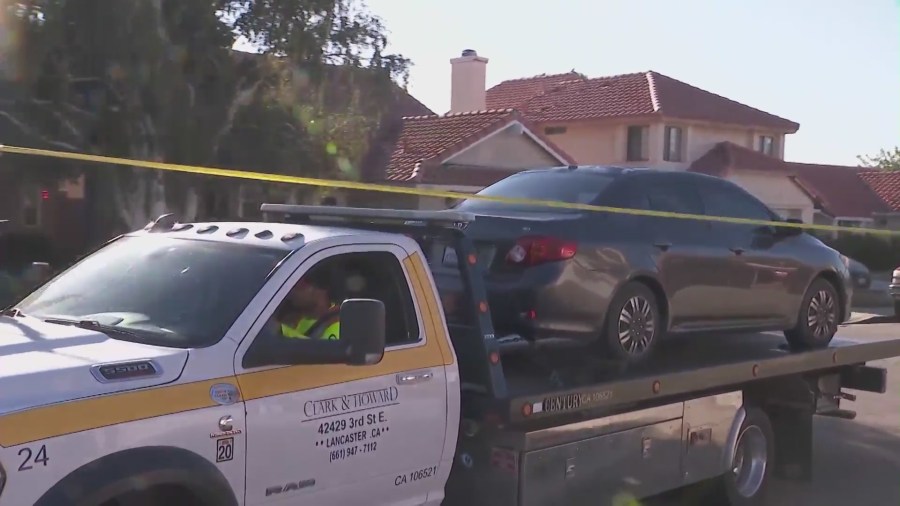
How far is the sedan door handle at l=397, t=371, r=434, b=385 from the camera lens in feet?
15.9

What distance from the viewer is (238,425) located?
413 centimetres

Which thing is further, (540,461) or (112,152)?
(112,152)

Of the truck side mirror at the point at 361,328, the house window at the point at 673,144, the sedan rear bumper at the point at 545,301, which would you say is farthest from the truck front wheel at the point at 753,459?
the house window at the point at 673,144

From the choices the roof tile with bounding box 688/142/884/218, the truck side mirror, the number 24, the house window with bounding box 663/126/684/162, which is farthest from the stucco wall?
the number 24

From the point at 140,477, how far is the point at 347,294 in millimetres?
1592

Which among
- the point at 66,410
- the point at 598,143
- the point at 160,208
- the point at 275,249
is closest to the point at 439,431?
the point at 275,249

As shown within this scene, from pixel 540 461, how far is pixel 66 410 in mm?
2674

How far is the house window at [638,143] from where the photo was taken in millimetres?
37156

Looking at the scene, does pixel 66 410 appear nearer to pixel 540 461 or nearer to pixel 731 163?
pixel 540 461

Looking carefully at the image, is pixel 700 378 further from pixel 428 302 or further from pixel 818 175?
pixel 818 175

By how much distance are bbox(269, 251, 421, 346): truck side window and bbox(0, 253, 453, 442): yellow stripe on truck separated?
8 centimetres

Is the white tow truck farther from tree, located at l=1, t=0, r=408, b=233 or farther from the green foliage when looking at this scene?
the green foliage

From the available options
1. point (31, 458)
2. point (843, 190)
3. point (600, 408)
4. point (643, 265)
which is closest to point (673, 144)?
point (843, 190)

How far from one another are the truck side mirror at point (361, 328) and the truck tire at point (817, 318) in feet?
17.0
